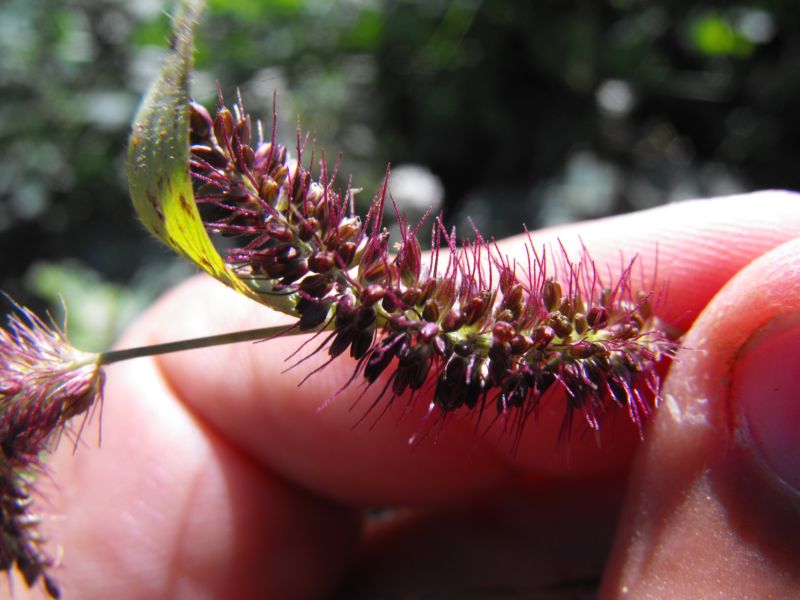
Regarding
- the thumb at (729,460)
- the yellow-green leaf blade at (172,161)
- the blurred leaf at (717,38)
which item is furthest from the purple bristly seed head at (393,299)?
the blurred leaf at (717,38)

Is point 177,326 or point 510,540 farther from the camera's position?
point 510,540

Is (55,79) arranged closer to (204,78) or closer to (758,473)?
(204,78)

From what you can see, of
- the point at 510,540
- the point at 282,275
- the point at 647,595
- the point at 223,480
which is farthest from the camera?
the point at 510,540

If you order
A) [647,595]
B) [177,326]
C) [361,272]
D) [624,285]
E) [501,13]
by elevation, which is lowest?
[647,595]

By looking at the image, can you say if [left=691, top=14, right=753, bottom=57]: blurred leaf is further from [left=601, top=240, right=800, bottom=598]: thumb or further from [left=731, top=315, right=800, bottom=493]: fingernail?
[left=731, top=315, right=800, bottom=493]: fingernail

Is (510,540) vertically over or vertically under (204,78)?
under

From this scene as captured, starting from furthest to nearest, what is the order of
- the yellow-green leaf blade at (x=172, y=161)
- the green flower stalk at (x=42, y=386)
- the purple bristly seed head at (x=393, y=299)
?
the green flower stalk at (x=42, y=386) < the purple bristly seed head at (x=393, y=299) < the yellow-green leaf blade at (x=172, y=161)

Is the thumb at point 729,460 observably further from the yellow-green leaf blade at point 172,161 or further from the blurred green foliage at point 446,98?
the blurred green foliage at point 446,98

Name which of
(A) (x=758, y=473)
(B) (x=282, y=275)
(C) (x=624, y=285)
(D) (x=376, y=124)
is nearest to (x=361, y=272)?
(B) (x=282, y=275)
